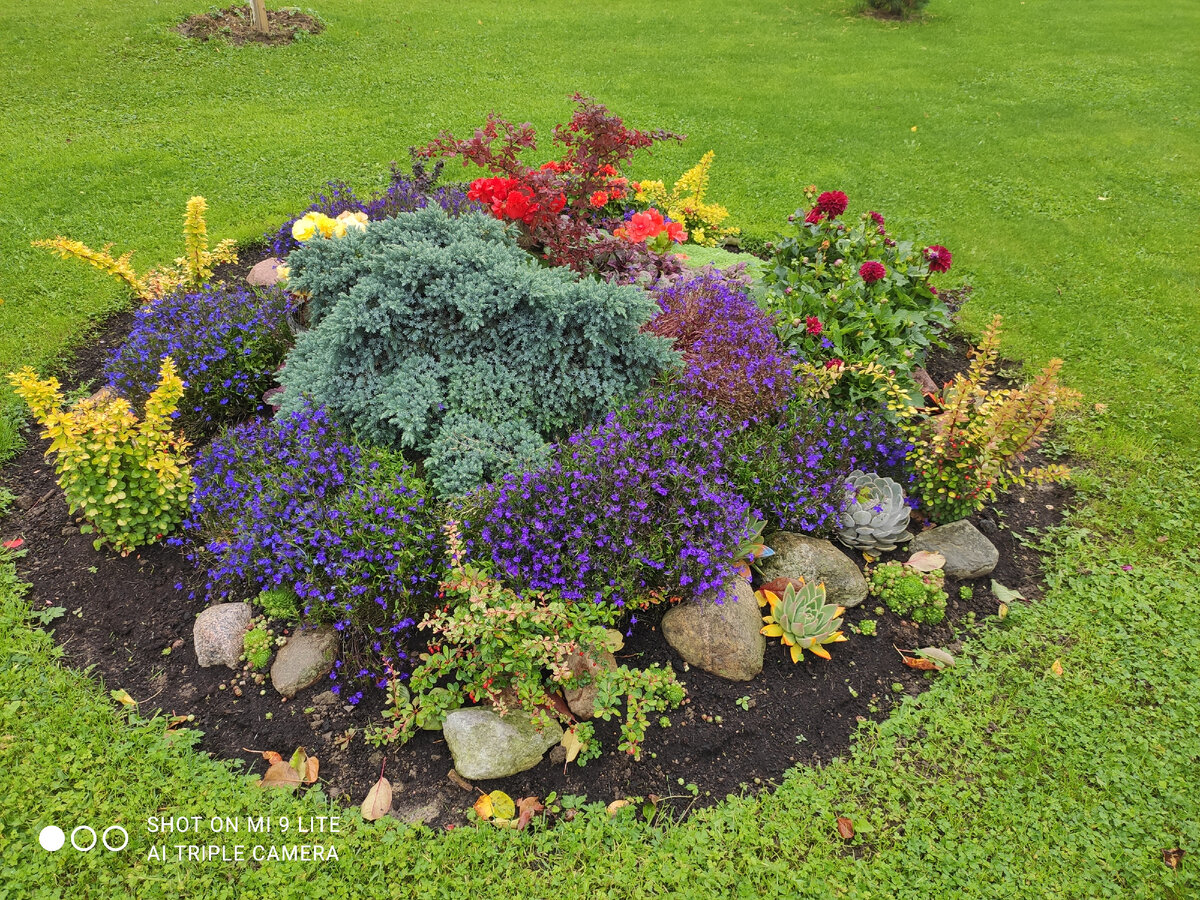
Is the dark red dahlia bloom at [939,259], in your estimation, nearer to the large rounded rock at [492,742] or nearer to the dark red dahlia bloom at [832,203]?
the dark red dahlia bloom at [832,203]

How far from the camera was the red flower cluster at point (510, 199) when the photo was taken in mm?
4672

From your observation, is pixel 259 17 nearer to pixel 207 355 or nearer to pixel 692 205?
pixel 692 205

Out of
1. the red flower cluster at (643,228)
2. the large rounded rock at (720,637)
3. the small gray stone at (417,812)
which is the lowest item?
the small gray stone at (417,812)

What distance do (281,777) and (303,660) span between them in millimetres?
527

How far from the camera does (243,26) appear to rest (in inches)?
416

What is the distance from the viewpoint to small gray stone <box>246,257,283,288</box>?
5.59 metres

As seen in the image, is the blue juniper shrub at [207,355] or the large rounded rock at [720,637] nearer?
the large rounded rock at [720,637]

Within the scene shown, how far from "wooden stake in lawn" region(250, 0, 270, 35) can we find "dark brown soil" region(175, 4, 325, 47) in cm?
6

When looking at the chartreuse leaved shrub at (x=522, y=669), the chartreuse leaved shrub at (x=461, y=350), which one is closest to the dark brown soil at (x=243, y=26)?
the chartreuse leaved shrub at (x=461, y=350)

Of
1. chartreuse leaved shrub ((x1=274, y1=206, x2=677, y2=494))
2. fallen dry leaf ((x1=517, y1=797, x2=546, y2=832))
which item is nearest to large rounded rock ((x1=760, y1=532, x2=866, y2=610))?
chartreuse leaved shrub ((x1=274, y1=206, x2=677, y2=494))

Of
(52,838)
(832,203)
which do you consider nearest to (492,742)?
(52,838)

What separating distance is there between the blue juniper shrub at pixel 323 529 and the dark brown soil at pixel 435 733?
321 mm

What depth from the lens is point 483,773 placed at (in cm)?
299

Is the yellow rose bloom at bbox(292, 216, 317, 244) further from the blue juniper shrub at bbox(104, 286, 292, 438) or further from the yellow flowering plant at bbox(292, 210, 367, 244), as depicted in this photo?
the blue juniper shrub at bbox(104, 286, 292, 438)
